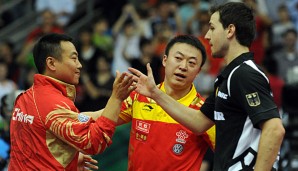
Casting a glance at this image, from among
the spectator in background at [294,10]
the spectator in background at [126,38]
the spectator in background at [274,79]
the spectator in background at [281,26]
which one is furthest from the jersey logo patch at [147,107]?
the spectator in background at [294,10]

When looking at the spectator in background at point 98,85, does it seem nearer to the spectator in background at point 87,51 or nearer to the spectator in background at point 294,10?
the spectator in background at point 87,51

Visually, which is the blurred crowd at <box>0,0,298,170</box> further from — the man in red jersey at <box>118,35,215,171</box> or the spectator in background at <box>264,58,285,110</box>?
the man in red jersey at <box>118,35,215,171</box>

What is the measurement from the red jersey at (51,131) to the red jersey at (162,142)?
82 centimetres

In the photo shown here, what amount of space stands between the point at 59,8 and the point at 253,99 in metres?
11.6

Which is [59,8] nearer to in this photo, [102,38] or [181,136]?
[102,38]

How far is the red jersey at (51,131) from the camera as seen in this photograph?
674 centimetres

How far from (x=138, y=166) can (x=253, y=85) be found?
69.9 inches

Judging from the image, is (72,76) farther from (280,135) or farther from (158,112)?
(280,135)

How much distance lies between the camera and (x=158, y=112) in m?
7.80

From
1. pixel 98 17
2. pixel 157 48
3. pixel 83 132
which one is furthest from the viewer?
pixel 98 17

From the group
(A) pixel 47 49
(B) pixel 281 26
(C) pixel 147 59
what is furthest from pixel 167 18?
(A) pixel 47 49

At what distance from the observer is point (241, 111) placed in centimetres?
652

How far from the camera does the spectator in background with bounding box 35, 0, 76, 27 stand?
56.6 ft

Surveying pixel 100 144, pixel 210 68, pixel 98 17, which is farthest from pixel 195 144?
pixel 98 17
